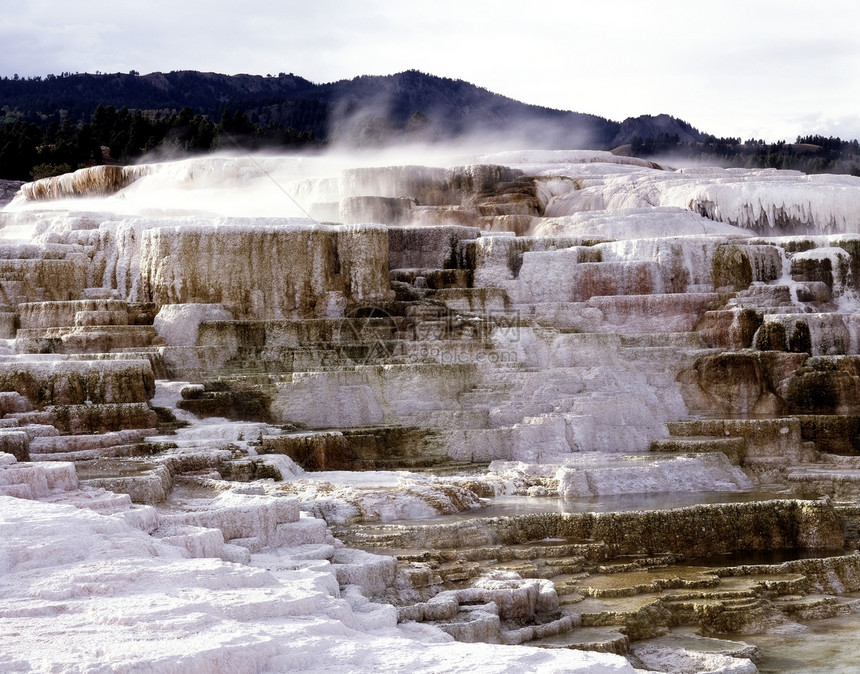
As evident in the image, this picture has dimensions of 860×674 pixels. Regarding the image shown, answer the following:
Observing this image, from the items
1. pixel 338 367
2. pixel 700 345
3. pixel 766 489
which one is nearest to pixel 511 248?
pixel 700 345

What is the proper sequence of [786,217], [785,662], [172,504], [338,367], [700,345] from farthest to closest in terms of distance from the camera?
[786,217], [700,345], [338,367], [172,504], [785,662]

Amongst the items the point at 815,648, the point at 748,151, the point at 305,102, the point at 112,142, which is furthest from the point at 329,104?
the point at 815,648

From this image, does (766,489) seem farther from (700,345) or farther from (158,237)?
(158,237)

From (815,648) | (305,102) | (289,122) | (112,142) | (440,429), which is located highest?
(305,102)

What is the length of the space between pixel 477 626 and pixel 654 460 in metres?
5.16

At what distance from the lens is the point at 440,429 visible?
12594mm

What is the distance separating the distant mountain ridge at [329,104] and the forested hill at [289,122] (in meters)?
0.10

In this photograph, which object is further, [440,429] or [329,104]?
[329,104]

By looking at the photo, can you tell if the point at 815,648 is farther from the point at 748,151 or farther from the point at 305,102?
the point at 305,102

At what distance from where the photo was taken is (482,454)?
12.5 metres

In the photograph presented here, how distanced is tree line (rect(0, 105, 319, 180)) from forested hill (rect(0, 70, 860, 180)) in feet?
0.14

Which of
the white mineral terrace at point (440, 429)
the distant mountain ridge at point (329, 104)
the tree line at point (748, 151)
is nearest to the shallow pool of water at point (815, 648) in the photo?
the white mineral terrace at point (440, 429)

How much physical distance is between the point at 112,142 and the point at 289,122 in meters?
31.0

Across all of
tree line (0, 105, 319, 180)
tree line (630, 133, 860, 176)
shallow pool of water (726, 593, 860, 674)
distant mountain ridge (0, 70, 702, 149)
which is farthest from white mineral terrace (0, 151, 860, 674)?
distant mountain ridge (0, 70, 702, 149)
